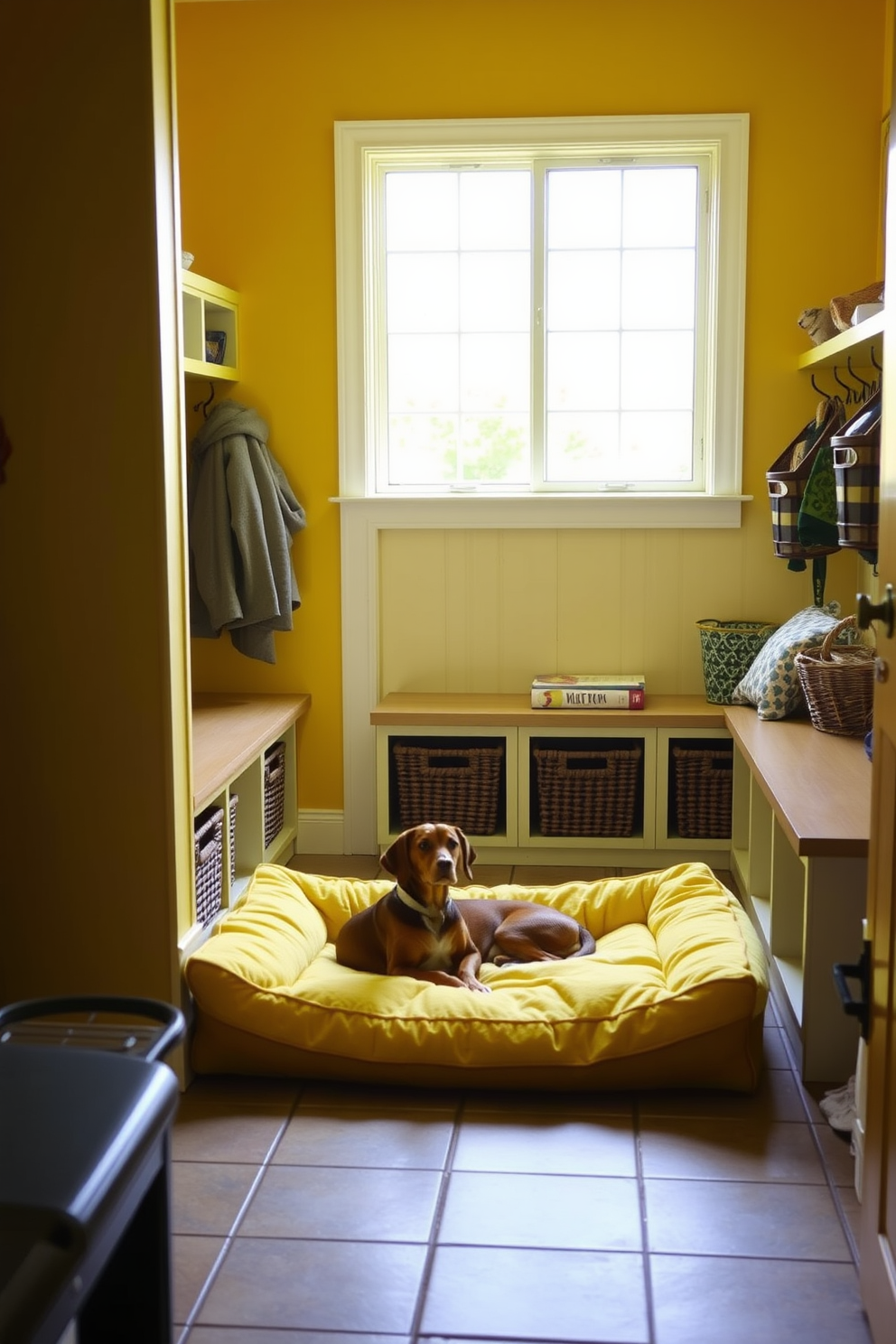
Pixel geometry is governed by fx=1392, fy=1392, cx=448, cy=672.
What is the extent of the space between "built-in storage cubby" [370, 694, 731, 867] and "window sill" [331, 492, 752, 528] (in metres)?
0.59

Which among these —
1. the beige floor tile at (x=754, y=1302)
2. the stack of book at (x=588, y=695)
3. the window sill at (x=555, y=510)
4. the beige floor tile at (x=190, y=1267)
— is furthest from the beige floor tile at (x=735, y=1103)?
the window sill at (x=555, y=510)

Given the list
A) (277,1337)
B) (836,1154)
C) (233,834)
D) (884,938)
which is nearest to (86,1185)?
(277,1337)

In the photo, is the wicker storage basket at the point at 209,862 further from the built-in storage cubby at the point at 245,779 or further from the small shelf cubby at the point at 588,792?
the small shelf cubby at the point at 588,792

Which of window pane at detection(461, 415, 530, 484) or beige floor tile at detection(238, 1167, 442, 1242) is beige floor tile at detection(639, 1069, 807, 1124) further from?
window pane at detection(461, 415, 530, 484)

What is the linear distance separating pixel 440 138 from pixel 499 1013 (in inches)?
112

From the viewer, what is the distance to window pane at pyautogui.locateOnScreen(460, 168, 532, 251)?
4.52 metres

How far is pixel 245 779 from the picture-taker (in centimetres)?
403

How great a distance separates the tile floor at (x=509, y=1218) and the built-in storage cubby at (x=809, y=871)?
0.15 meters

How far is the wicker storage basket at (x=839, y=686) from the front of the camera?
369cm

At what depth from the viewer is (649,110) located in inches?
171

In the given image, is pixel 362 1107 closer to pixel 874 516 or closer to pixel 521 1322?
pixel 521 1322

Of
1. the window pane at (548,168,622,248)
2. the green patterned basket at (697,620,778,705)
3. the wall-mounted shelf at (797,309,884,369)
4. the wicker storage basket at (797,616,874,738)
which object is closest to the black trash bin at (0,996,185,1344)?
the wicker storage basket at (797,616,874,738)

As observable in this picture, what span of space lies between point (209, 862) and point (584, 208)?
2.45 m

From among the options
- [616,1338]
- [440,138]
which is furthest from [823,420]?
[616,1338]
